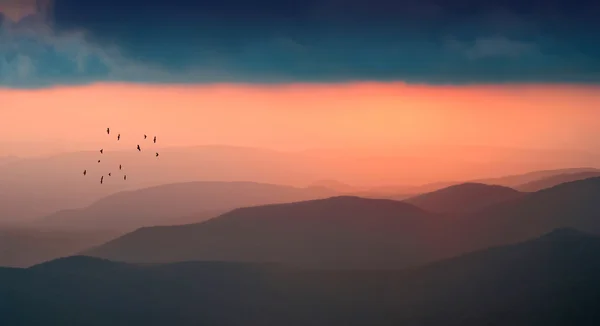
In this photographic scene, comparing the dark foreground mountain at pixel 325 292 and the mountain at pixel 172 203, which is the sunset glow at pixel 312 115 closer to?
the mountain at pixel 172 203

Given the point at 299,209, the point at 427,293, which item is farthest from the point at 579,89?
the point at 299,209

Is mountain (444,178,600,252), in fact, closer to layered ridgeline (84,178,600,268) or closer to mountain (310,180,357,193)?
layered ridgeline (84,178,600,268)

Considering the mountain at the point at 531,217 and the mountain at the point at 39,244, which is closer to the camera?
the mountain at the point at 531,217

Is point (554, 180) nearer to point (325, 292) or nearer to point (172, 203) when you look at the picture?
point (325, 292)

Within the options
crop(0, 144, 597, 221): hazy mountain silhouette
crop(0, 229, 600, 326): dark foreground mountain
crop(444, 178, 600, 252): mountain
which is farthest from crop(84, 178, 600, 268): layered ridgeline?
crop(0, 144, 597, 221): hazy mountain silhouette

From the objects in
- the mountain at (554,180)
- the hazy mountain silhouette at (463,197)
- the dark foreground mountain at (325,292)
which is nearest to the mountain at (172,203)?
the dark foreground mountain at (325,292)
